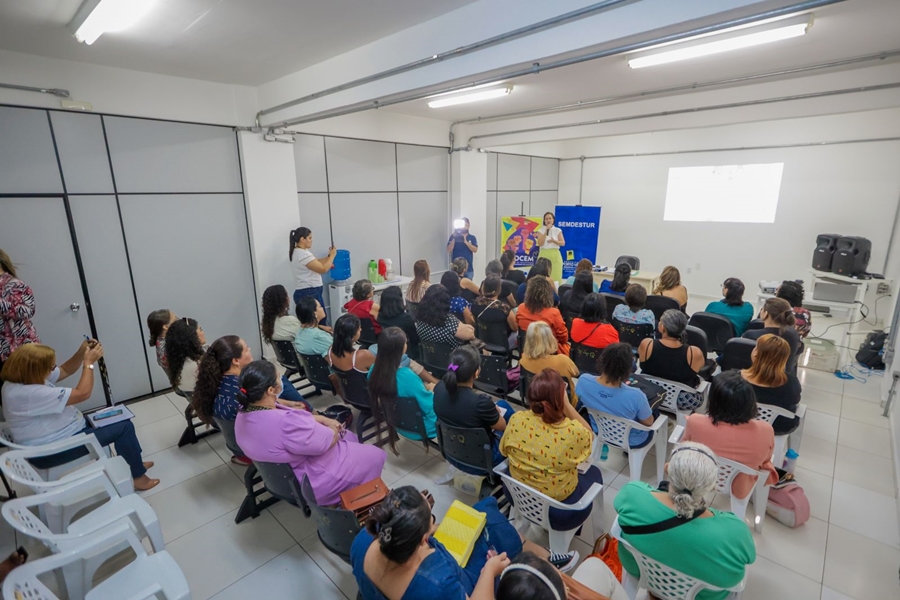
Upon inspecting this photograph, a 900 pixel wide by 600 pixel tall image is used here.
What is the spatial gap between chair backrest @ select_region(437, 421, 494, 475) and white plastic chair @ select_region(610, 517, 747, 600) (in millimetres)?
747

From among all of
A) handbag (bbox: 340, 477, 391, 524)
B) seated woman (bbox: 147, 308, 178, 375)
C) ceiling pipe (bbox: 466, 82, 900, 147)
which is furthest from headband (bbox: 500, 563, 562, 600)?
ceiling pipe (bbox: 466, 82, 900, 147)

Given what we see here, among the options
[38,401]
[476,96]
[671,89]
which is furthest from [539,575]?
[671,89]

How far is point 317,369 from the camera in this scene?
11.3 feet

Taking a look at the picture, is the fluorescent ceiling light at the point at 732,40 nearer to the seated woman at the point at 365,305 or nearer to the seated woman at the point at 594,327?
the seated woman at the point at 594,327

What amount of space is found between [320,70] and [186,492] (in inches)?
140

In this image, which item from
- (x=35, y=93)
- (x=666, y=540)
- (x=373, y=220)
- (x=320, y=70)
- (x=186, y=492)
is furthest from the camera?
(x=373, y=220)

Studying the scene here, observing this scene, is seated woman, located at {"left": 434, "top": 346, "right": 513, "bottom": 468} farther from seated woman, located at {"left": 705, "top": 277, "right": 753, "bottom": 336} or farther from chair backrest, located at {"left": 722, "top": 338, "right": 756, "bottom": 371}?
seated woman, located at {"left": 705, "top": 277, "right": 753, "bottom": 336}

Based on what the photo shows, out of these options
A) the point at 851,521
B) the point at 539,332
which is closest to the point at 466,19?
the point at 539,332

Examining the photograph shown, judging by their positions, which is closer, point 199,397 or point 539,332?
point 199,397

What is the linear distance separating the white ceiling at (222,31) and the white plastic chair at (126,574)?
2.84 meters

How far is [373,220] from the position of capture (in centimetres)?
616

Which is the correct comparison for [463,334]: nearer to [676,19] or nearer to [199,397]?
[199,397]

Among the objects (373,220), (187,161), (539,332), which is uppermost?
(187,161)

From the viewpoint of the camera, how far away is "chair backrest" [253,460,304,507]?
205 cm
